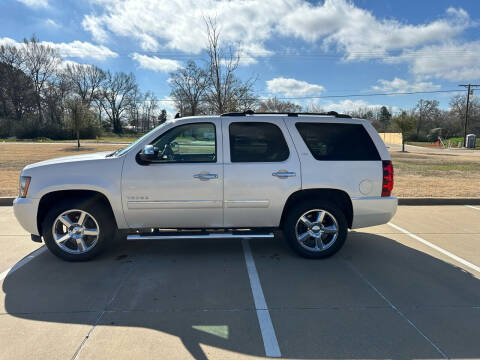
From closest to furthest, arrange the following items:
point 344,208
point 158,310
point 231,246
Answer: point 158,310 < point 344,208 < point 231,246

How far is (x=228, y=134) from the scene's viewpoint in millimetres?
4023

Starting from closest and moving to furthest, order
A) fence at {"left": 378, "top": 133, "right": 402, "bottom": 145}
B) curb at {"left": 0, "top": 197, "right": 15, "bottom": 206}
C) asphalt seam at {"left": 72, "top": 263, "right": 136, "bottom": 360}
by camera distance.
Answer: asphalt seam at {"left": 72, "top": 263, "right": 136, "bottom": 360} → curb at {"left": 0, "top": 197, "right": 15, "bottom": 206} → fence at {"left": 378, "top": 133, "right": 402, "bottom": 145}

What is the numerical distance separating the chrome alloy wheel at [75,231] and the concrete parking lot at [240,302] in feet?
0.82

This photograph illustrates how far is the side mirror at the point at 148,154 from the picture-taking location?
3641mm

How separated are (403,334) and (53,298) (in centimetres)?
344

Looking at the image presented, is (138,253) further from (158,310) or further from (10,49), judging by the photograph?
(10,49)

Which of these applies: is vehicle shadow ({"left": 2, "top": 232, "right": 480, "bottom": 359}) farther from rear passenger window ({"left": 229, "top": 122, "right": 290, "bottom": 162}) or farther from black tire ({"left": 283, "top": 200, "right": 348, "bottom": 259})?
rear passenger window ({"left": 229, "top": 122, "right": 290, "bottom": 162})

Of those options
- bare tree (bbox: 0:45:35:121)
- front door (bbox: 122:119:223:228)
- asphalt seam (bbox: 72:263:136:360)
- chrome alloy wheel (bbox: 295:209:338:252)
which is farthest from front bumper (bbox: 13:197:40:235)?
bare tree (bbox: 0:45:35:121)

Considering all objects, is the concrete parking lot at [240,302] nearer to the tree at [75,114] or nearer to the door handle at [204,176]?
the door handle at [204,176]

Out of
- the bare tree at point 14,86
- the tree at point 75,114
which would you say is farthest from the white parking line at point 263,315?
the bare tree at point 14,86

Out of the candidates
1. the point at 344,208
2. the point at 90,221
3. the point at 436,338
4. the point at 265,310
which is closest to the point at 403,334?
the point at 436,338

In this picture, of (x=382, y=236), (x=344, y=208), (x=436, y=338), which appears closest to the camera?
(x=436, y=338)

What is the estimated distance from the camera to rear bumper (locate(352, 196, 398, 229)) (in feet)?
13.4

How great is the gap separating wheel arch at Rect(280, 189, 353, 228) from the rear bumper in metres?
0.10
